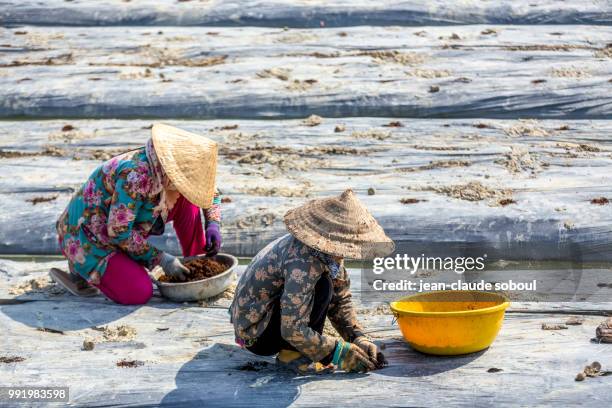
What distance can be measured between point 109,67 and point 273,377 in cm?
482

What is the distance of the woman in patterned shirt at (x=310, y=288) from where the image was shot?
3.21 metres

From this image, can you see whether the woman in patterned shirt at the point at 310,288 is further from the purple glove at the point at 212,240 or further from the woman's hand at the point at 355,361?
the purple glove at the point at 212,240

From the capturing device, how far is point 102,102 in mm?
7078

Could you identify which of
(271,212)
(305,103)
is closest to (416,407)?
(271,212)

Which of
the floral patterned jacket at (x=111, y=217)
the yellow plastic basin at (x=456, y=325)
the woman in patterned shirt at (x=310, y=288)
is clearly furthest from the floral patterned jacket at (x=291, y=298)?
the floral patterned jacket at (x=111, y=217)

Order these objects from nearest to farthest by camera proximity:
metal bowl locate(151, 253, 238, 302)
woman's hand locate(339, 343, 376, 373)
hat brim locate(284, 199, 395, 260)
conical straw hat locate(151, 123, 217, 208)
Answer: hat brim locate(284, 199, 395, 260), woman's hand locate(339, 343, 376, 373), conical straw hat locate(151, 123, 217, 208), metal bowl locate(151, 253, 238, 302)

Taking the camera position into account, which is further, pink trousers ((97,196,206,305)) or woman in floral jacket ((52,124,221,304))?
pink trousers ((97,196,206,305))

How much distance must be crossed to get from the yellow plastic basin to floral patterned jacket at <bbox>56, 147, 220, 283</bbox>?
1225 mm

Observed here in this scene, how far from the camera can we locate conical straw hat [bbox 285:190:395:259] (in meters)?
3.17

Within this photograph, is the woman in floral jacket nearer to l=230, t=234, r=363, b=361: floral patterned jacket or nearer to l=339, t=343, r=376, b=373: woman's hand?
l=230, t=234, r=363, b=361: floral patterned jacket

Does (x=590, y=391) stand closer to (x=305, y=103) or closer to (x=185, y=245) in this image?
(x=185, y=245)

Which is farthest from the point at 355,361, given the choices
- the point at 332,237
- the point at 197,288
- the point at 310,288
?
the point at 197,288

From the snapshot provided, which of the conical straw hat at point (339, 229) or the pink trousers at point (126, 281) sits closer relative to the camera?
the conical straw hat at point (339, 229)

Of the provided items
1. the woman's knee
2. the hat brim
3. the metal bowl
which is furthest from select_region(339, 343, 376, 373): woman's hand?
the woman's knee
